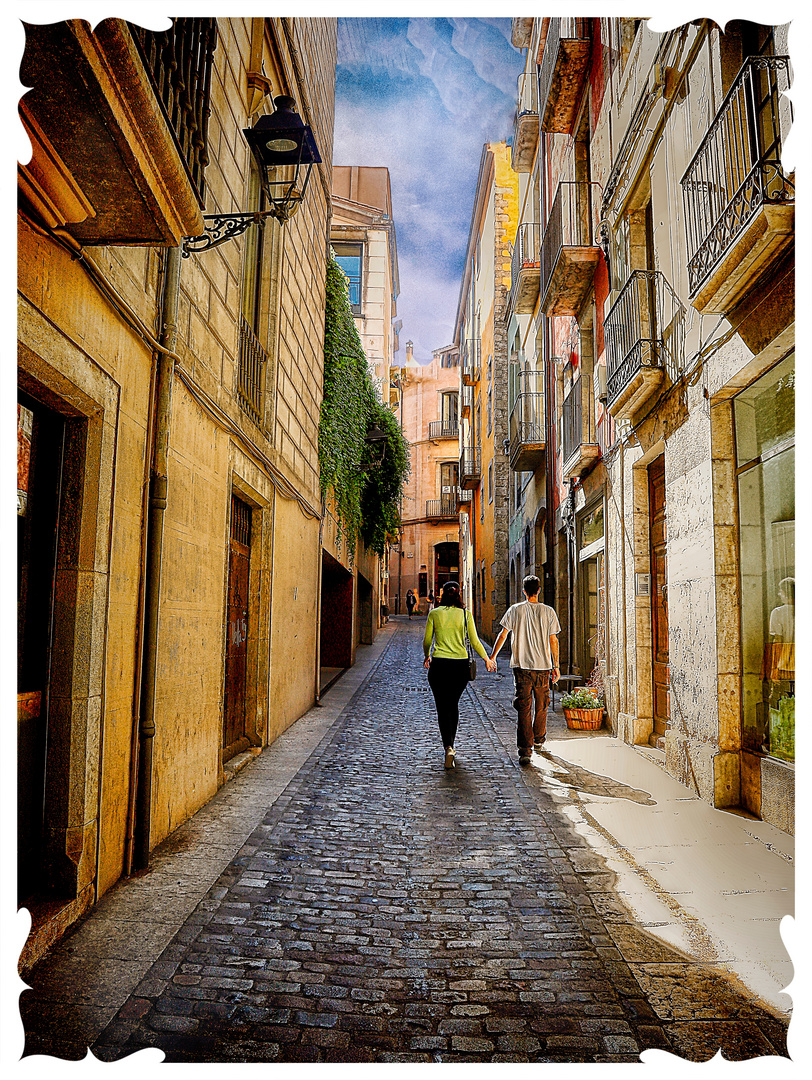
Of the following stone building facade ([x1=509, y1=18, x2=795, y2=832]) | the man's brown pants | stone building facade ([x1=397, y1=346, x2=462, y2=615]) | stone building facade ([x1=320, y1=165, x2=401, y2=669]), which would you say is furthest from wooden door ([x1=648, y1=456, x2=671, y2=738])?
stone building facade ([x1=397, y1=346, x2=462, y2=615])

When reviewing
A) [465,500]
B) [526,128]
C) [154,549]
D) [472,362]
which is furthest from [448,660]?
[465,500]

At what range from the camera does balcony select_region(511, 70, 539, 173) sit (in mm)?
14617

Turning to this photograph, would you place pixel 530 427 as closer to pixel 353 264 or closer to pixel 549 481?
pixel 549 481

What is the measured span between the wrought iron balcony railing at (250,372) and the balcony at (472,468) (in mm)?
19879

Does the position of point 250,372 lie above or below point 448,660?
above

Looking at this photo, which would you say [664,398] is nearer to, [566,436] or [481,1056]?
[566,436]

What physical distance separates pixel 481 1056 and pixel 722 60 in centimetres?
628

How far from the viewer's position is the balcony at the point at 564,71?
10.2 meters

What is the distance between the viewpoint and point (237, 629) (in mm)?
6766

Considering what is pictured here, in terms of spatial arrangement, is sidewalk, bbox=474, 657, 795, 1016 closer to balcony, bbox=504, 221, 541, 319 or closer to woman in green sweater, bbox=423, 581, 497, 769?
woman in green sweater, bbox=423, 581, 497, 769

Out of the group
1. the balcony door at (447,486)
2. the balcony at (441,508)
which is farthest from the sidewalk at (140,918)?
the balcony door at (447,486)

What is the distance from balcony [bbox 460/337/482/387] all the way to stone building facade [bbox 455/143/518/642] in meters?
0.04

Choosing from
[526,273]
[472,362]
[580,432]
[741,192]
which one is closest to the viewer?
[741,192]

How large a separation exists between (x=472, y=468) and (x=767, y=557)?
22.5 meters
